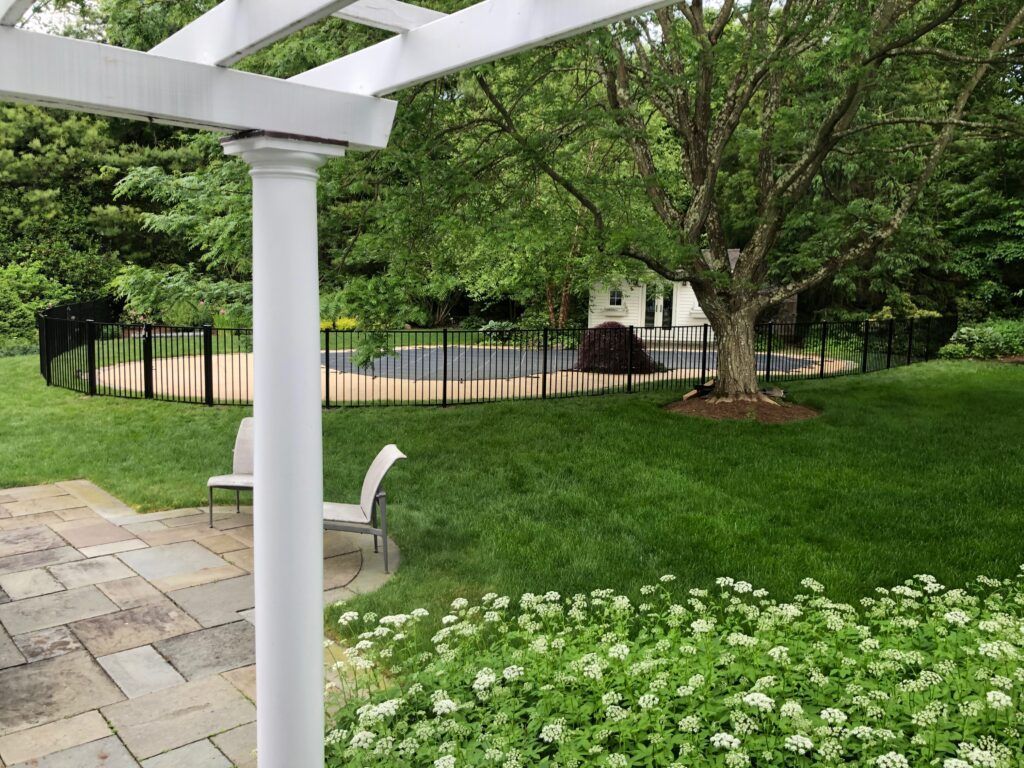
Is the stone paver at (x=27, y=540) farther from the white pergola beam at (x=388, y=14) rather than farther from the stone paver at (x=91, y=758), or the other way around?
the white pergola beam at (x=388, y=14)

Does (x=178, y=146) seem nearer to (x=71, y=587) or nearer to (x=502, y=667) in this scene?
(x=71, y=587)

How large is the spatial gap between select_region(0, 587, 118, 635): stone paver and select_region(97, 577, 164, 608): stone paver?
56mm

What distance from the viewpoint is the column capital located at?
8.11ft

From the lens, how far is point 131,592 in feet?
18.7

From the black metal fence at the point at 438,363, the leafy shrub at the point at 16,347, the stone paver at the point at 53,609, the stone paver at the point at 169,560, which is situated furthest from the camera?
the leafy shrub at the point at 16,347

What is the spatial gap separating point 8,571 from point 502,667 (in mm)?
4017

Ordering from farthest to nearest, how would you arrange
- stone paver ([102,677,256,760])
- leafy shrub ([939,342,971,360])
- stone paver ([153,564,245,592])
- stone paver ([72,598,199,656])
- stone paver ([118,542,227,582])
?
leafy shrub ([939,342,971,360])
stone paver ([118,542,227,582])
stone paver ([153,564,245,592])
stone paver ([72,598,199,656])
stone paver ([102,677,256,760])

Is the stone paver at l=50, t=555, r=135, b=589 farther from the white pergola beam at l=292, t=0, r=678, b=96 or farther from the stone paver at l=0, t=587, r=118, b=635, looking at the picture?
the white pergola beam at l=292, t=0, r=678, b=96

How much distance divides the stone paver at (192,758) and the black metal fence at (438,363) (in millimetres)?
5837

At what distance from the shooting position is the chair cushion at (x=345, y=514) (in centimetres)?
629

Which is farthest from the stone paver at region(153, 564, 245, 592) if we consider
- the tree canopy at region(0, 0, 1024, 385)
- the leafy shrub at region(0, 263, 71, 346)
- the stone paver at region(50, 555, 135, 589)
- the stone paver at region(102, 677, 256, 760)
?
the leafy shrub at region(0, 263, 71, 346)

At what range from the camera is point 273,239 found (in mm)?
2549

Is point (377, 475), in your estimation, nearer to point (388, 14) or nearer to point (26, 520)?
point (26, 520)

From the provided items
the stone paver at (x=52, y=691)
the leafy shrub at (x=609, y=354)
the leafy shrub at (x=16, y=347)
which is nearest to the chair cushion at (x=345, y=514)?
the stone paver at (x=52, y=691)
